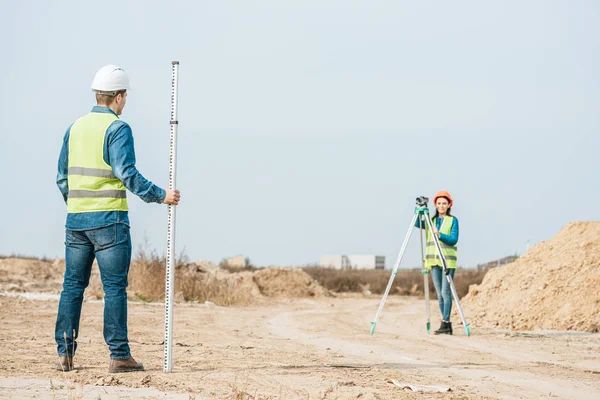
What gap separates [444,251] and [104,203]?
24.4ft

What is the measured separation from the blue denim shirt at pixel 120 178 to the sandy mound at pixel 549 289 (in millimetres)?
10611

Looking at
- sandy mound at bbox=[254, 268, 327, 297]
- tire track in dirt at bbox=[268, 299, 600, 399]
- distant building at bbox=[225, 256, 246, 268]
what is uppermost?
distant building at bbox=[225, 256, 246, 268]

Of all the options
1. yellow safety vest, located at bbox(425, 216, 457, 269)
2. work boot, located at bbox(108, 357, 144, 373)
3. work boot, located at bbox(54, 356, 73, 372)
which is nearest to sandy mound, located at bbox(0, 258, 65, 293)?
yellow safety vest, located at bbox(425, 216, 457, 269)

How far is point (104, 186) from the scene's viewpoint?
7371 mm

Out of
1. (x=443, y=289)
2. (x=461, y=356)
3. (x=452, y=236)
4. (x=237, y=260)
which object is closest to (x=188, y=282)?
(x=443, y=289)

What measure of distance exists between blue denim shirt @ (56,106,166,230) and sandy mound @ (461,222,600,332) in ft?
34.8

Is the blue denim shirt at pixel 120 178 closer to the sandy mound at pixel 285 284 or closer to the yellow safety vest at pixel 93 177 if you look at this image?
the yellow safety vest at pixel 93 177

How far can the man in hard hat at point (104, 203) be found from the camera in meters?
7.28

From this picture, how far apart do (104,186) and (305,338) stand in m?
5.78

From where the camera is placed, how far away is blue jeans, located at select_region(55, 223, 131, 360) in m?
7.30

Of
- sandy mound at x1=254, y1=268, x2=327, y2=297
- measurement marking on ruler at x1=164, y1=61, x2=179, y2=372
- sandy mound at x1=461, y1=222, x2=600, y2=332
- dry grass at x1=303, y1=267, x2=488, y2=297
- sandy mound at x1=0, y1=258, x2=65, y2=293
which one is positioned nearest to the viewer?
measurement marking on ruler at x1=164, y1=61, x2=179, y2=372

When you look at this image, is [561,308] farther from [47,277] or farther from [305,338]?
[47,277]

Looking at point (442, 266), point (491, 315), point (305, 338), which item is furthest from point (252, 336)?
point (491, 315)

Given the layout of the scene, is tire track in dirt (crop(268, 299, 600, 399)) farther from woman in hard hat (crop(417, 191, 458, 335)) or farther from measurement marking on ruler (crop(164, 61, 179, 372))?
measurement marking on ruler (crop(164, 61, 179, 372))
